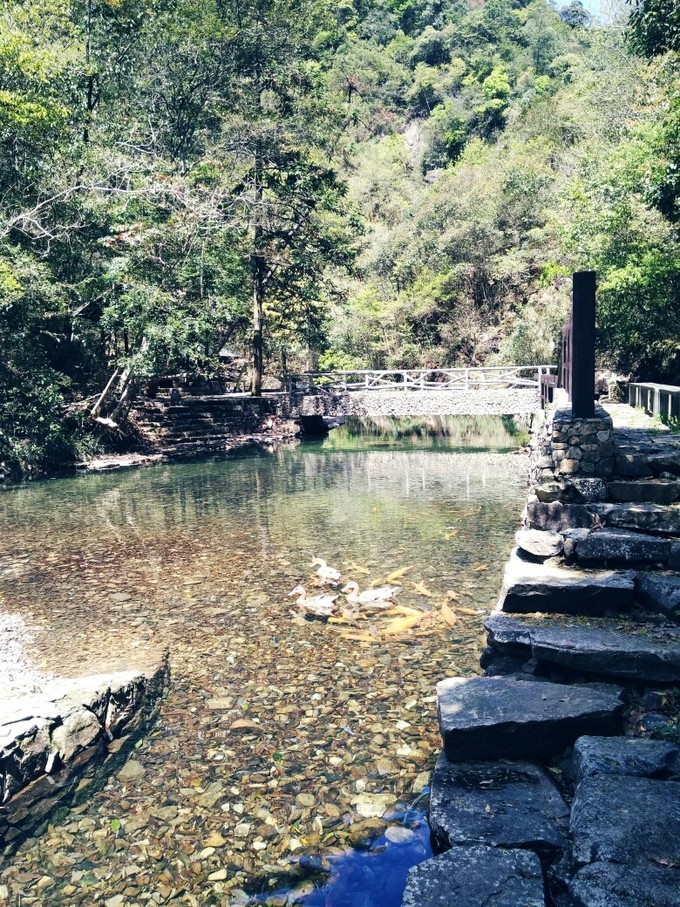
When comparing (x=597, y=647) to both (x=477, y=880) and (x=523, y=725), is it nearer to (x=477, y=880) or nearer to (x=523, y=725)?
(x=523, y=725)

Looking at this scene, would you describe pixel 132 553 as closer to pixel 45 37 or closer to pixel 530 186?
pixel 45 37

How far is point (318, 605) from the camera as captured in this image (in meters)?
6.34

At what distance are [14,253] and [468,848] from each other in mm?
16023

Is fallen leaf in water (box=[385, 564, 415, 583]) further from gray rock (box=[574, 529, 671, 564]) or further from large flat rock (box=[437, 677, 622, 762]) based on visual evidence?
large flat rock (box=[437, 677, 622, 762])

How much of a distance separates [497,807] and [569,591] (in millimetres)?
1888

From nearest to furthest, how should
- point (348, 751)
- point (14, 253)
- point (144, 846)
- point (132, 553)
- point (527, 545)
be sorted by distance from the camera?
point (144, 846) → point (348, 751) → point (527, 545) → point (132, 553) → point (14, 253)

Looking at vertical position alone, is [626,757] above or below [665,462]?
below

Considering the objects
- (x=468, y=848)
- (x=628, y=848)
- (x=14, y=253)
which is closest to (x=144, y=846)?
(x=468, y=848)

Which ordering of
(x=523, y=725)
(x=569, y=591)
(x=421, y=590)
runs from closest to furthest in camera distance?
(x=523, y=725), (x=569, y=591), (x=421, y=590)

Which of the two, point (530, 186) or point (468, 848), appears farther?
point (530, 186)

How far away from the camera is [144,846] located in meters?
3.21

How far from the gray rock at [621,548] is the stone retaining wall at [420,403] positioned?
18.7m

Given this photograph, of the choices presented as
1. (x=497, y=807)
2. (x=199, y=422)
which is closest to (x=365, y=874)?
(x=497, y=807)

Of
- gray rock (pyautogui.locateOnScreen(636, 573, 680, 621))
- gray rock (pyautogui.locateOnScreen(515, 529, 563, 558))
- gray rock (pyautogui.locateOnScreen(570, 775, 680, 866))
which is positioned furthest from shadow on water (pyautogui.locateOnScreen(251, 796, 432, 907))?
gray rock (pyautogui.locateOnScreen(515, 529, 563, 558))
